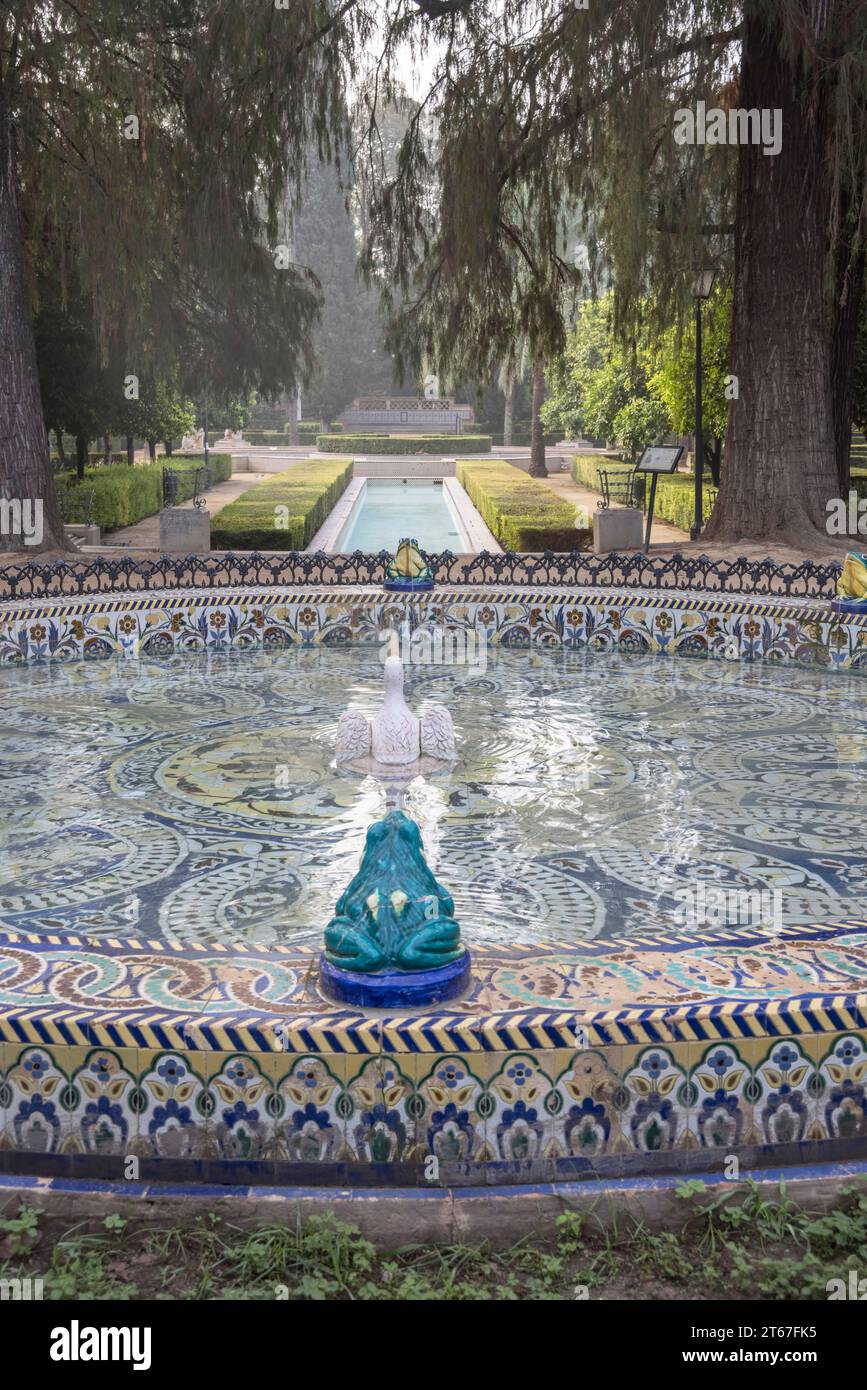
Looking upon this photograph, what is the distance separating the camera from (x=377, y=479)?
39812mm

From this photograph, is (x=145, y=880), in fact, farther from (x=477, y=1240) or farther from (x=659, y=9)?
(x=659, y=9)

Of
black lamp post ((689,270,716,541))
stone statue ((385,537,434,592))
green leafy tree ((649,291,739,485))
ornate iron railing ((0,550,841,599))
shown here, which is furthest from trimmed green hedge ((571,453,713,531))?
stone statue ((385,537,434,592))

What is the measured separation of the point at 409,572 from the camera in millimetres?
11938

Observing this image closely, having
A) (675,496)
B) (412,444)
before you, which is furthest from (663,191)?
(412,444)

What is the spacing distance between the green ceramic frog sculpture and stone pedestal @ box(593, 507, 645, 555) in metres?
11.7

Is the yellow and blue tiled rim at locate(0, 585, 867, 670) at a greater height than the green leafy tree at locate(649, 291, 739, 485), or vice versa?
the green leafy tree at locate(649, 291, 739, 485)

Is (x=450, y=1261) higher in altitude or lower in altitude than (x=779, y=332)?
lower

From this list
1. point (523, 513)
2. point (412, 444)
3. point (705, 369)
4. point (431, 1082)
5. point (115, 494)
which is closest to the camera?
point (431, 1082)

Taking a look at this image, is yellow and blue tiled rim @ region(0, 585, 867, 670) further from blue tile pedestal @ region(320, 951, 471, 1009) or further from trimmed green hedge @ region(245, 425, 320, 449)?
trimmed green hedge @ region(245, 425, 320, 449)

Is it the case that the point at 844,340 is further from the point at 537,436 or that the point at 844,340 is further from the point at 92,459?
the point at 92,459

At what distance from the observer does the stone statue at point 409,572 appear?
39.1 ft

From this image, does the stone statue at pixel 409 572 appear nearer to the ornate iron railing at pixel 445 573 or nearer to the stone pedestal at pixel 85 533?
the ornate iron railing at pixel 445 573

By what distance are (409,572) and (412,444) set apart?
38.4 meters

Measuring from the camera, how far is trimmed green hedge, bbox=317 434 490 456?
49.5 metres
